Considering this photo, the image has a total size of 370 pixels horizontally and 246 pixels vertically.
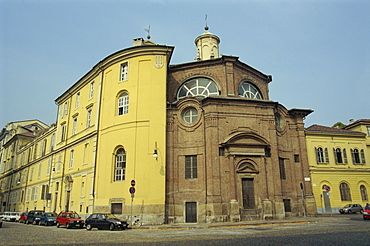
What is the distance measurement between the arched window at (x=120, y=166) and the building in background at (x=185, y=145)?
0.08 meters

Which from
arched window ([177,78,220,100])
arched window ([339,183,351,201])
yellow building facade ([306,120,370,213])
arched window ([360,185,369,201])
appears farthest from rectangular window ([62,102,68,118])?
arched window ([360,185,369,201])

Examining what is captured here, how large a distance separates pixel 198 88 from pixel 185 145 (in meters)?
5.96

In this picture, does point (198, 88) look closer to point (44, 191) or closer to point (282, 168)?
point (282, 168)

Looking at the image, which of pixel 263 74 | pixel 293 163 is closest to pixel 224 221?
pixel 293 163

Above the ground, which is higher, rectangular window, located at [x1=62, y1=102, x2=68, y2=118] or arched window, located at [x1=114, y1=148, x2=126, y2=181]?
rectangular window, located at [x1=62, y1=102, x2=68, y2=118]

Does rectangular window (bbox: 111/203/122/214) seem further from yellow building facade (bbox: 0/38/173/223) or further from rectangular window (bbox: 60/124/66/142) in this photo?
rectangular window (bbox: 60/124/66/142)

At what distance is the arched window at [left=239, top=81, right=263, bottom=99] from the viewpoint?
28.4 m

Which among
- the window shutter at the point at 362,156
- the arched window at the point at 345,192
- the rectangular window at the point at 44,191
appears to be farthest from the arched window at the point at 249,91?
the rectangular window at the point at 44,191

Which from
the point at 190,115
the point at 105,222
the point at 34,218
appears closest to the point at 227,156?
the point at 190,115

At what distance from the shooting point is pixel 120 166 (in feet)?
81.5

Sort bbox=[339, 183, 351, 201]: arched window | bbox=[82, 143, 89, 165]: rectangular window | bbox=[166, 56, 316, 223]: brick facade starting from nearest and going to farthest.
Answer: bbox=[166, 56, 316, 223]: brick facade < bbox=[82, 143, 89, 165]: rectangular window < bbox=[339, 183, 351, 201]: arched window

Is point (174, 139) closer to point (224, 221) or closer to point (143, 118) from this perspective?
point (143, 118)

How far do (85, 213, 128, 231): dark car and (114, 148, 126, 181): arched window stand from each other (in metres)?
4.79

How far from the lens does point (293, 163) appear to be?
27.6m
